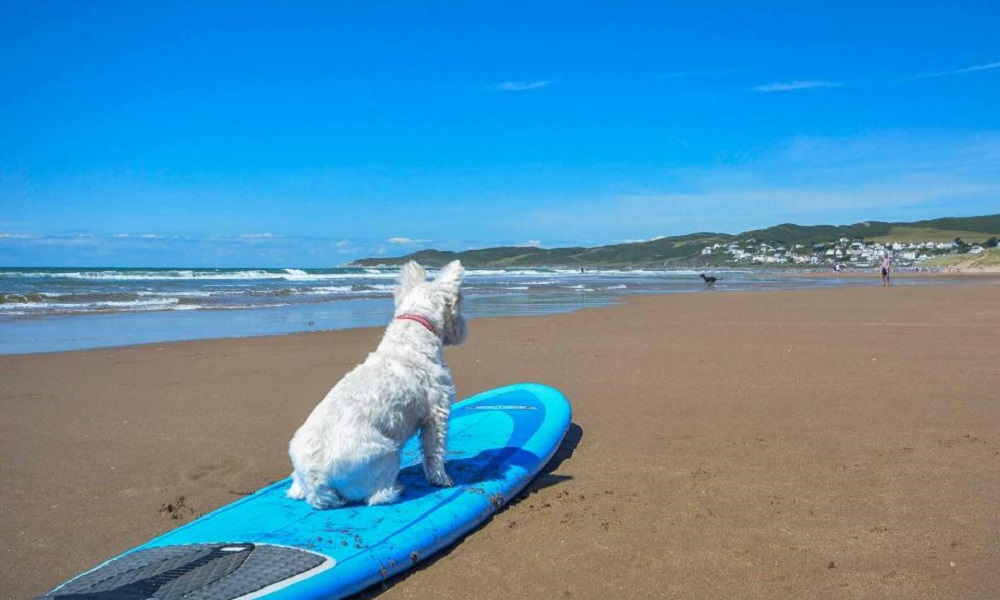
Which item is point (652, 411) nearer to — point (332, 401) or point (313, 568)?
point (332, 401)

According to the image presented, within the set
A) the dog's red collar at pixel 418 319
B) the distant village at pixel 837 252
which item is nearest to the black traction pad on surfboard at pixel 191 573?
the dog's red collar at pixel 418 319

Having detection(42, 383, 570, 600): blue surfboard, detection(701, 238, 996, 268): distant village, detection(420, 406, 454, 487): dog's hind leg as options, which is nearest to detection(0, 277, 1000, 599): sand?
detection(42, 383, 570, 600): blue surfboard

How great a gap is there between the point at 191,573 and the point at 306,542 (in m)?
0.59

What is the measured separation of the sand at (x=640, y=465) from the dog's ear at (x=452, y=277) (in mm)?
1549

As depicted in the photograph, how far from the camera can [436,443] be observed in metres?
4.66

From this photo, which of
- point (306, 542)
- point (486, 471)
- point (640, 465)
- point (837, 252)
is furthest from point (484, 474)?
point (837, 252)

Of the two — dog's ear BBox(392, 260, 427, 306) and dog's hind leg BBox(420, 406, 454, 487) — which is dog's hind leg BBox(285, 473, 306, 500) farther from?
dog's ear BBox(392, 260, 427, 306)

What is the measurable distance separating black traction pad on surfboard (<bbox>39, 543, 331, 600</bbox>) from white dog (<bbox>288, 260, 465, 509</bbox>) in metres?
0.64

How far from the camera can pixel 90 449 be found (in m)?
6.12

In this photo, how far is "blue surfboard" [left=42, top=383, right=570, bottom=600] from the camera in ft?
10.3

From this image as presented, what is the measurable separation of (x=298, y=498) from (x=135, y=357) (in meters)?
8.41

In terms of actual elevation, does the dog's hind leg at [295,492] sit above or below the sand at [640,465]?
above

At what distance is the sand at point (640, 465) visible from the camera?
374 cm

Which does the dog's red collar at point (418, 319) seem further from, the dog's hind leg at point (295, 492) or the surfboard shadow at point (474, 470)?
the dog's hind leg at point (295, 492)
